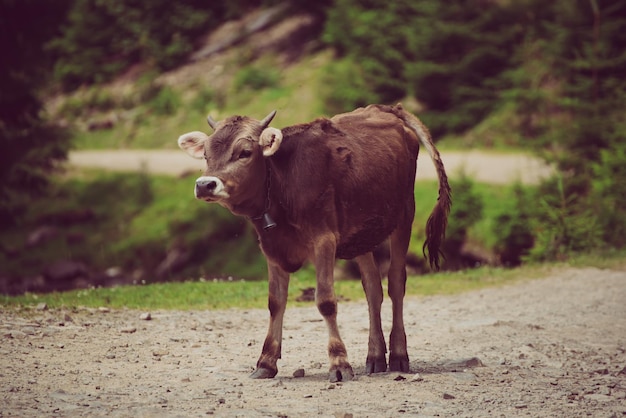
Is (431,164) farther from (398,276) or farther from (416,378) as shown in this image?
(416,378)

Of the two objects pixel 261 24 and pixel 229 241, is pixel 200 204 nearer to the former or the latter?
pixel 229 241

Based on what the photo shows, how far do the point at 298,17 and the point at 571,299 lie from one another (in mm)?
29375

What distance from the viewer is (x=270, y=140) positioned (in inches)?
375

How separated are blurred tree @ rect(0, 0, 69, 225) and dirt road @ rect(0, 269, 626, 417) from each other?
1343 cm

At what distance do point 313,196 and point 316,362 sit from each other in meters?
2.01

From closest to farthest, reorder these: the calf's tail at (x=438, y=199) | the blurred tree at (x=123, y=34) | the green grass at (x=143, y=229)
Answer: the calf's tail at (x=438, y=199) → the green grass at (x=143, y=229) → the blurred tree at (x=123, y=34)

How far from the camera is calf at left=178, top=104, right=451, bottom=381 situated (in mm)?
9469

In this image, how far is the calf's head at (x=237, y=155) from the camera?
30.5ft

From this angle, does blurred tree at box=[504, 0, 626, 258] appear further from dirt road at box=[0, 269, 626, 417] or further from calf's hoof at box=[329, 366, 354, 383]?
calf's hoof at box=[329, 366, 354, 383]

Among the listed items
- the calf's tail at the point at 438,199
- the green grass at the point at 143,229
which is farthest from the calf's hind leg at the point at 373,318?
the green grass at the point at 143,229

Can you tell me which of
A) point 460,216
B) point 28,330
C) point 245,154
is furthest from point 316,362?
point 460,216

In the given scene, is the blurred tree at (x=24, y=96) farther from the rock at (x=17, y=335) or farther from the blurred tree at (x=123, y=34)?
the blurred tree at (x=123, y=34)

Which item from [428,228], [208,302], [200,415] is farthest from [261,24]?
[200,415]

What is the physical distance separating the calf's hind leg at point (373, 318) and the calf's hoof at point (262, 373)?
1.02 meters
